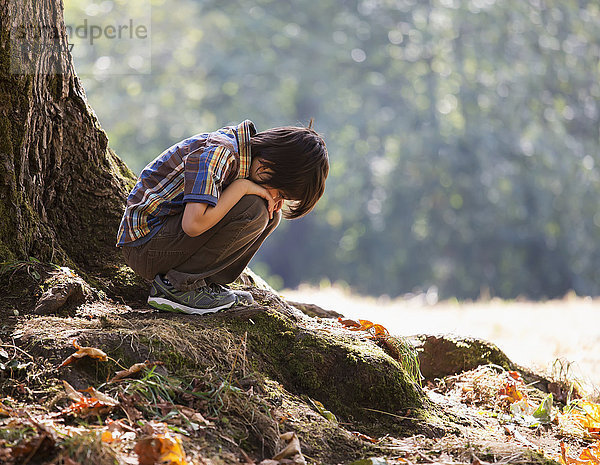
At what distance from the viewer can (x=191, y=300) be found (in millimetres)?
2662

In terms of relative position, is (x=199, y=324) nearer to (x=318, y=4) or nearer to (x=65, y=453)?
(x=65, y=453)

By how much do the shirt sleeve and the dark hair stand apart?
165mm

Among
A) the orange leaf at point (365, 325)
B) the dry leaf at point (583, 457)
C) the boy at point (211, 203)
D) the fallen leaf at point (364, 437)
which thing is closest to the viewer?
the fallen leaf at point (364, 437)

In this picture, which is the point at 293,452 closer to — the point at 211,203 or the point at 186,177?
the point at 211,203

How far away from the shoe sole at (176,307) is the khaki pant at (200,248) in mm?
79

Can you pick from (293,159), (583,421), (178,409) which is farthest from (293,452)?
(583,421)

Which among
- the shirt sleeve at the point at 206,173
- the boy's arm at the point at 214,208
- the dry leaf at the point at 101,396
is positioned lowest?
the dry leaf at the point at 101,396

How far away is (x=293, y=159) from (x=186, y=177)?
43 centimetres

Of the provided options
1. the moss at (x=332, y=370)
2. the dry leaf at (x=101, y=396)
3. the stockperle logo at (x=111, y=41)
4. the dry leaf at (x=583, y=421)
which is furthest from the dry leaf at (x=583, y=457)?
the stockperle logo at (x=111, y=41)

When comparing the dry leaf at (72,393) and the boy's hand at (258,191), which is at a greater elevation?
the boy's hand at (258,191)

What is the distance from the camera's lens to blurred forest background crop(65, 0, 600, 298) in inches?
716

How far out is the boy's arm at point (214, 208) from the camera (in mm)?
2465

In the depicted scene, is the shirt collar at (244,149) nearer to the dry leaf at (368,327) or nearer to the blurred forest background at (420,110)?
the dry leaf at (368,327)

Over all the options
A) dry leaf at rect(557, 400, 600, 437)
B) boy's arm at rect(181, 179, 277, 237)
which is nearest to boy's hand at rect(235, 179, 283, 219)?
boy's arm at rect(181, 179, 277, 237)
